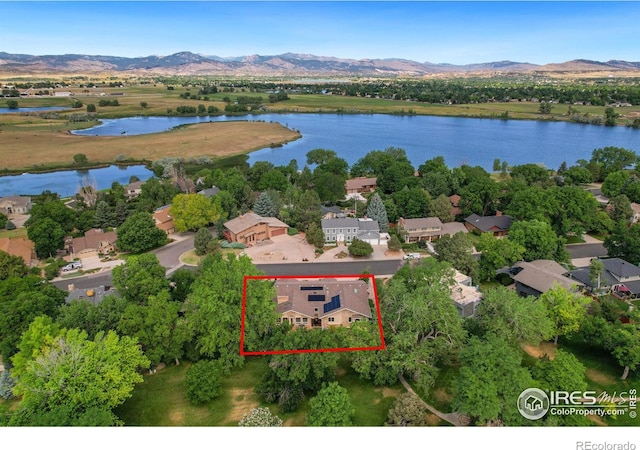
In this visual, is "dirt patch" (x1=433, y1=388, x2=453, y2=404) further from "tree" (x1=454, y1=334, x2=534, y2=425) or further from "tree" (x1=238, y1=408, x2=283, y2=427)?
"tree" (x1=238, y1=408, x2=283, y2=427)

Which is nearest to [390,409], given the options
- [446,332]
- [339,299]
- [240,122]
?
[446,332]

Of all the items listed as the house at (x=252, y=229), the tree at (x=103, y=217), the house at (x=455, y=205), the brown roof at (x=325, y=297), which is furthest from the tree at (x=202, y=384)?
the house at (x=455, y=205)

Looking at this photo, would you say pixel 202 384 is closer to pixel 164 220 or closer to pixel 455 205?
pixel 164 220

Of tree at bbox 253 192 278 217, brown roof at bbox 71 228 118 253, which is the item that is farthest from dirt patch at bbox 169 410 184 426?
tree at bbox 253 192 278 217

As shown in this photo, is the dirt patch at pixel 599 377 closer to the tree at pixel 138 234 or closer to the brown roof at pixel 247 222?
the brown roof at pixel 247 222

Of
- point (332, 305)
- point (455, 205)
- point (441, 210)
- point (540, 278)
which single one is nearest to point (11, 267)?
point (332, 305)

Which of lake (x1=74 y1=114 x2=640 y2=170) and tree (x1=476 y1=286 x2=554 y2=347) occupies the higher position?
lake (x1=74 y1=114 x2=640 y2=170)
